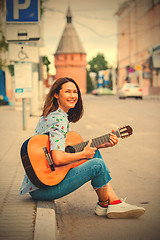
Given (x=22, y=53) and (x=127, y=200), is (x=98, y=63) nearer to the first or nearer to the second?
(x=22, y=53)

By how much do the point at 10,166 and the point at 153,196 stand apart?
2.41 m

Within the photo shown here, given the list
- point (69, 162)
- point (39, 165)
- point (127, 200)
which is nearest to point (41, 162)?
point (39, 165)

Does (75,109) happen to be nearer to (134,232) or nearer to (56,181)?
(56,181)

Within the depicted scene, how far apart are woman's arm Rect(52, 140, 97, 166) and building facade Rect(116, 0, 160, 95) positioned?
4217 centimetres

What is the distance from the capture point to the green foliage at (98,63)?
13512 cm

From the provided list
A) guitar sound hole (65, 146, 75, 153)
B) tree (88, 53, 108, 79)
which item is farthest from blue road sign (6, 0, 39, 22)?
tree (88, 53, 108, 79)

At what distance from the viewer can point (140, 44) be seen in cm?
5762

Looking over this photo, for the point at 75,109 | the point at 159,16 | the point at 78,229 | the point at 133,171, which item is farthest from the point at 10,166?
the point at 159,16

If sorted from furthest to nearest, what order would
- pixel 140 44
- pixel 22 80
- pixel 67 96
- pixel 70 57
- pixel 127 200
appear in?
pixel 70 57
pixel 140 44
pixel 22 80
pixel 127 200
pixel 67 96

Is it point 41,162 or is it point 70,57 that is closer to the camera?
point 41,162

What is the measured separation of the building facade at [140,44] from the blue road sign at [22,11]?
35987 mm

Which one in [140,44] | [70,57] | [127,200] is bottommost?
[127,200]

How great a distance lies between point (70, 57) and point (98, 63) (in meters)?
47.2

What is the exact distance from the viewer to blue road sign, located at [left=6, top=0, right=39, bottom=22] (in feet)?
31.0
